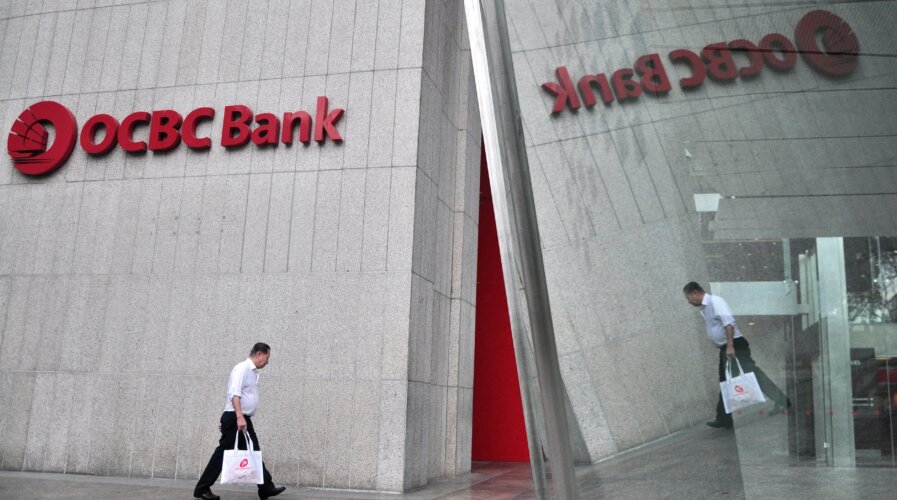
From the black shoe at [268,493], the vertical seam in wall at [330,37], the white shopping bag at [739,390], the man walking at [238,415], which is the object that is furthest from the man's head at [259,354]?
the white shopping bag at [739,390]

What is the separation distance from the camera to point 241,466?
24.4 ft

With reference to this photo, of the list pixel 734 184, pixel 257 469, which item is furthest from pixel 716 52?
pixel 257 469

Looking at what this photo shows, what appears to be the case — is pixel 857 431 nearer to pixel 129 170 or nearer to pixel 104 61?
pixel 129 170

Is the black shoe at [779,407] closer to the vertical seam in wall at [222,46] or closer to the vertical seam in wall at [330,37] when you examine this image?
the vertical seam in wall at [330,37]

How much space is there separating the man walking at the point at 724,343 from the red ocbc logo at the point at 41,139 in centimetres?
1224

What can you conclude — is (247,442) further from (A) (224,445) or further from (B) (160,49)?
(B) (160,49)

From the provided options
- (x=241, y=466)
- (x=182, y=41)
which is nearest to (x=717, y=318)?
(x=241, y=466)

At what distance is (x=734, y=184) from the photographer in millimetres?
964

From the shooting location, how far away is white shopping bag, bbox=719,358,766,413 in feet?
2.91

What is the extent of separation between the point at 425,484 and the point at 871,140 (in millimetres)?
9639

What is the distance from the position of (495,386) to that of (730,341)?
531 inches

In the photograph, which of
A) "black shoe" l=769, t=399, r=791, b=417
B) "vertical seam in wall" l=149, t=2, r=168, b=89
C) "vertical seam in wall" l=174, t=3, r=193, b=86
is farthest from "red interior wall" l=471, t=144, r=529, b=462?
"black shoe" l=769, t=399, r=791, b=417

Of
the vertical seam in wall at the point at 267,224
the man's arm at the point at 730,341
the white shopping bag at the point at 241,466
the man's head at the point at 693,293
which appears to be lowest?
the white shopping bag at the point at 241,466

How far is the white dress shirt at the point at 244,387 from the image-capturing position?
25.9 ft
